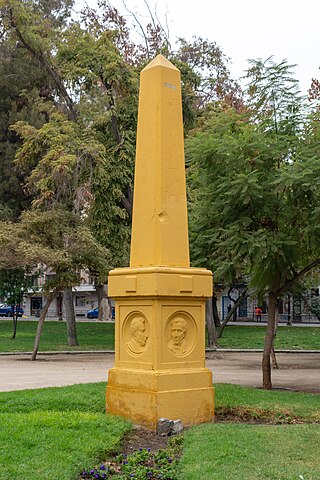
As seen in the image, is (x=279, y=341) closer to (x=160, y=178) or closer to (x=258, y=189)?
(x=258, y=189)

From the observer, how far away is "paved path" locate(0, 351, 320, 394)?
16.2 metres

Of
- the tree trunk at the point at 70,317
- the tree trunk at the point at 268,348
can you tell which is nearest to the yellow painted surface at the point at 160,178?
Result: the tree trunk at the point at 268,348

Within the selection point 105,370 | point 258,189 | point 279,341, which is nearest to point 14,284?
point 279,341

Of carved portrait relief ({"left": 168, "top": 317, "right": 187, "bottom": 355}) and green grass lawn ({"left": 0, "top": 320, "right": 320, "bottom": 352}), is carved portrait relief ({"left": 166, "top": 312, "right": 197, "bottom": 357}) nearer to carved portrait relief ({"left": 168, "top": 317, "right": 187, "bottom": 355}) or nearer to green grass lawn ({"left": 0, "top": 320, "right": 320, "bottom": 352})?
carved portrait relief ({"left": 168, "top": 317, "right": 187, "bottom": 355})

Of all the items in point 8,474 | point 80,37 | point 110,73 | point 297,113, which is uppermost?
point 80,37

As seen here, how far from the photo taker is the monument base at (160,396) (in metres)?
9.20

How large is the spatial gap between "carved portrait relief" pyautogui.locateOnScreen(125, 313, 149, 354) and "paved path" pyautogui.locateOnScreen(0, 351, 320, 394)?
17.9 feet

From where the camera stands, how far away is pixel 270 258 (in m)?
13.2

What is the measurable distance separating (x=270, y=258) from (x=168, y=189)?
13.0ft

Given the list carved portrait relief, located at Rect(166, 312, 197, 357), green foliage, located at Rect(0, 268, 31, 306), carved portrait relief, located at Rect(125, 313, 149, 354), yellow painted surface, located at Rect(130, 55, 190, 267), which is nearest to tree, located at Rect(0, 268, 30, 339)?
green foliage, located at Rect(0, 268, 31, 306)

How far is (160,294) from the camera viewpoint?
930 cm

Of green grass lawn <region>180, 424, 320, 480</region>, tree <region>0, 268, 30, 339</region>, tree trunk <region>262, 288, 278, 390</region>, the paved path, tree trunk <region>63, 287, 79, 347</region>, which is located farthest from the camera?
tree <region>0, 268, 30, 339</region>

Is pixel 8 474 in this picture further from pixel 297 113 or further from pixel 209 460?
pixel 297 113

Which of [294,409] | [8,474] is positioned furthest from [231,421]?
[8,474]
